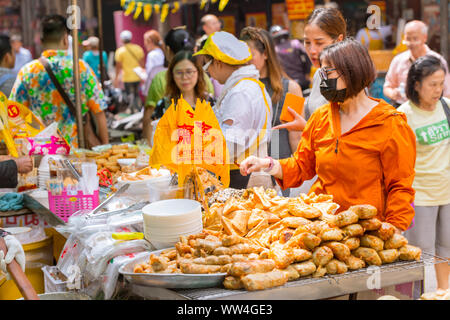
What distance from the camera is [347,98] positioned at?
2666mm

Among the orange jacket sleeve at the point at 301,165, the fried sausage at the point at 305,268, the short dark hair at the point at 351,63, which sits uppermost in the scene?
the short dark hair at the point at 351,63

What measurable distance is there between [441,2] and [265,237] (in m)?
7.50

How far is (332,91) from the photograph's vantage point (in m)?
Answer: 2.63

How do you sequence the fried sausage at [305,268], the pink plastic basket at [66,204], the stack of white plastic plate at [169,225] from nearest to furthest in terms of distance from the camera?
the fried sausage at [305,268]
the stack of white plastic plate at [169,225]
the pink plastic basket at [66,204]

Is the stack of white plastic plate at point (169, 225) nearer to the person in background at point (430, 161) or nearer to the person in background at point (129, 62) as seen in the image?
the person in background at point (430, 161)

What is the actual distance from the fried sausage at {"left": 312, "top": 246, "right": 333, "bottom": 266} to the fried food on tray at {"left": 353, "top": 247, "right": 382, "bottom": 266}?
0.13m

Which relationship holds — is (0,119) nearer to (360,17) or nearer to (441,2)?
(441,2)

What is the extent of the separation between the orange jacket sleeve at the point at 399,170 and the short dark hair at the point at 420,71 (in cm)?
154

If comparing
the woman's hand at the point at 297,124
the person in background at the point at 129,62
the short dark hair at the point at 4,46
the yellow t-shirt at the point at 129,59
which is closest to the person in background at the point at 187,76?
the woman's hand at the point at 297,124

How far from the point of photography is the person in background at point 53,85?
4695 mm

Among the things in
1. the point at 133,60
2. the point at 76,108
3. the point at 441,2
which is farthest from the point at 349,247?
the point at 133,60

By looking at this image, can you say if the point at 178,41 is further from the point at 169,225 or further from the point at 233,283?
the point at 233,283

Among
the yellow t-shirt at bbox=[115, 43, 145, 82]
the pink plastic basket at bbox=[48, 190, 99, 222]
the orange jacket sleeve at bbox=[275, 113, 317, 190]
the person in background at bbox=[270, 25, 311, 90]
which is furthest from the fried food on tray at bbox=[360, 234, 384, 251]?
the yellow t-shirt at bbox=[115, 43, 145, 82]

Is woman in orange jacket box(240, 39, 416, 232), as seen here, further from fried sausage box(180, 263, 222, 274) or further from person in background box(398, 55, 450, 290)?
person in background box(398, 55, 450, 290)
